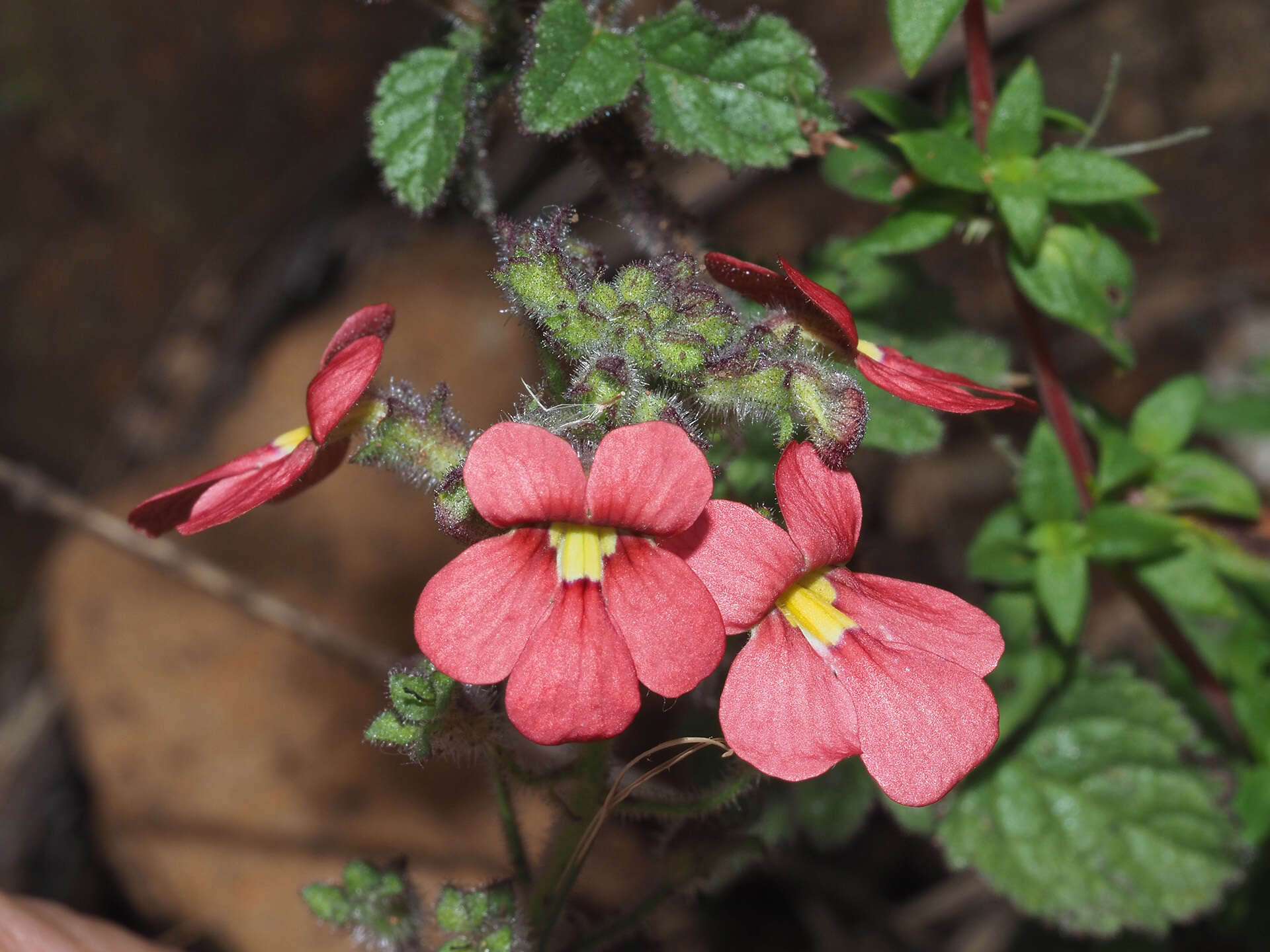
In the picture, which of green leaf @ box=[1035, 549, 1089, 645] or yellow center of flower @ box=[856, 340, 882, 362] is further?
green leaf @ box=[1035, 549, 1089, 645]

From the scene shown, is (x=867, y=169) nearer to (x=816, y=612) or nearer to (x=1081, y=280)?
(x=1081, y=280)

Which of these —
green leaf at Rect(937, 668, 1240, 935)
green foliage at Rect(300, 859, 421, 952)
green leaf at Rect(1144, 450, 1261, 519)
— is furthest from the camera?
green leaf at Rect(937, 668, 1240, 935)

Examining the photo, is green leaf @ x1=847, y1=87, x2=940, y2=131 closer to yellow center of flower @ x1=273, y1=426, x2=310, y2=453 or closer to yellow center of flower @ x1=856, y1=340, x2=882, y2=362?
yellow center of flower @ x1=856, y1=340, x2=882, y2=362

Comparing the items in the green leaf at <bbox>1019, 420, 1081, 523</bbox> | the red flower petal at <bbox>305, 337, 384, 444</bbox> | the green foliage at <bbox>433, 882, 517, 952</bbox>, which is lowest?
the green foliage at <bbox>433, 882, 517, 952</bbox>

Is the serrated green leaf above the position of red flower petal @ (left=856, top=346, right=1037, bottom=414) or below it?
below

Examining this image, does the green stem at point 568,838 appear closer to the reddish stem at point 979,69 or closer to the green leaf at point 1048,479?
the green leaf at point 1048,479

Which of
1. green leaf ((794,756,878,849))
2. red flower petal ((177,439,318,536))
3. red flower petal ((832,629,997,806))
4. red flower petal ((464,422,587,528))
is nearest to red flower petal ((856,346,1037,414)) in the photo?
red flower petal ((832,629,997,806))
